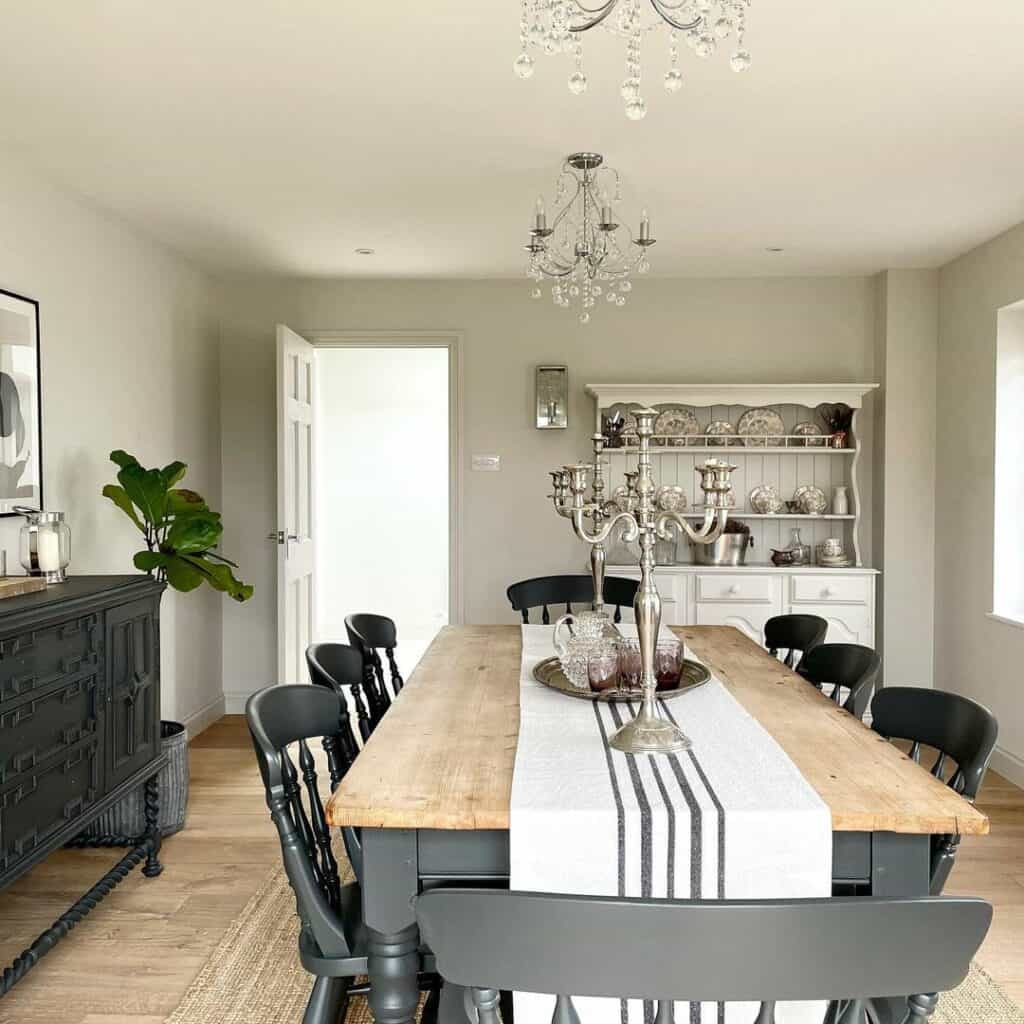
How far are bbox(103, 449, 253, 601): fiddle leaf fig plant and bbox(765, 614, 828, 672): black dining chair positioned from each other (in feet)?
6.88

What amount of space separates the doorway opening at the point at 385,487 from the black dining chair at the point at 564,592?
3.31 metres

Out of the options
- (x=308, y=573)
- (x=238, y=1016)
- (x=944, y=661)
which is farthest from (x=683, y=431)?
(x=238, y=1016)

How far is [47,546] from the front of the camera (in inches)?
124

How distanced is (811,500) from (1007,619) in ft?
4.15

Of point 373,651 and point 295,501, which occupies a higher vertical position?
point 295,501

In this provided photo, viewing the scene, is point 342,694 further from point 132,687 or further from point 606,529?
point 132,687

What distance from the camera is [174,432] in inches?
191

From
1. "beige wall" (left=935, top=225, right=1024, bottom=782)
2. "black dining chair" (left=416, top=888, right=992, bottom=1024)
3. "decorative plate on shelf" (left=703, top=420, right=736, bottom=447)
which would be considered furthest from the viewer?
"decorative plate on shelf" (left=703, top=420, right=736, bottom=447)

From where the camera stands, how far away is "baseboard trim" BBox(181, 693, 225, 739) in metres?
5.00

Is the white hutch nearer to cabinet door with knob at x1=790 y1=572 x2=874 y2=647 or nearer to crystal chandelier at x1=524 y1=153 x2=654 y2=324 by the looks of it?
cabinet door with knob at x1=790 y1=572 x2=874 y2=647

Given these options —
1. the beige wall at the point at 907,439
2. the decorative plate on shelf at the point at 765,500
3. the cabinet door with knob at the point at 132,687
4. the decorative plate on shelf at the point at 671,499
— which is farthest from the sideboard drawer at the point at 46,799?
the beige wall at the point at 907,439

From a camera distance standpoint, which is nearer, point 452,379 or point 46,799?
point 46,799

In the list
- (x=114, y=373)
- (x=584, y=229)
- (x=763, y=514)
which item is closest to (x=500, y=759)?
(x=584, y=229)

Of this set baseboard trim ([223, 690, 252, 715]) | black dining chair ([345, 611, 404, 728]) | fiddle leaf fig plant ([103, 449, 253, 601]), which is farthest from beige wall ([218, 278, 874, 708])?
black dining chair ([345, 611, 404, 728])
